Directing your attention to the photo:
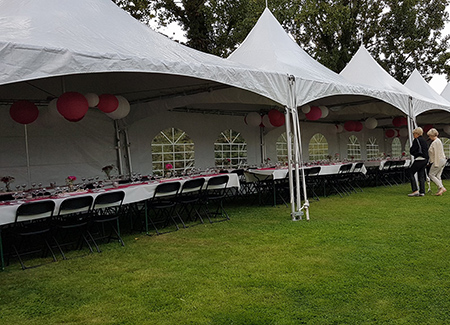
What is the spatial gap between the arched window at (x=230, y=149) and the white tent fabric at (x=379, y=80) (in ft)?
11.9

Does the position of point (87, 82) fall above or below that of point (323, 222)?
above

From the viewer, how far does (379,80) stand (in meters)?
10.3

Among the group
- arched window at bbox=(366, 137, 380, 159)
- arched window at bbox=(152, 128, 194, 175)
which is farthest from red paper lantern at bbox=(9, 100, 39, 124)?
arched window at bbox=(366, 137, 380, 159)

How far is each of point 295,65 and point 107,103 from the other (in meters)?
3.51

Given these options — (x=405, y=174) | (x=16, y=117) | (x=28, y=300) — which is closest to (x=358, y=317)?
(x=28, y=300)

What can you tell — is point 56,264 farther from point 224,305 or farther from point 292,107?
point 292,107

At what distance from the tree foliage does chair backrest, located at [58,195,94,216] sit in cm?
1285

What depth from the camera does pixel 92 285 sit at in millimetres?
3617

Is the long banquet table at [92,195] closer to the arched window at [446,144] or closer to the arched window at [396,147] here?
the arched window at [396,147]

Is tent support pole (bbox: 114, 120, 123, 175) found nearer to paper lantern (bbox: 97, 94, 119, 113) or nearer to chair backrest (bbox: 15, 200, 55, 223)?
paper lantern (bbox: 97, 94, 119, 113)

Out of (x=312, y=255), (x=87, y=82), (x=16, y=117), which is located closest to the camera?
(x=312, y=255)

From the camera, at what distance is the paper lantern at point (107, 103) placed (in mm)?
6340

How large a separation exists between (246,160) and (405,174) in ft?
16.2

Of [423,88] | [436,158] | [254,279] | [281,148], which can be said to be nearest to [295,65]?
[436,158]
